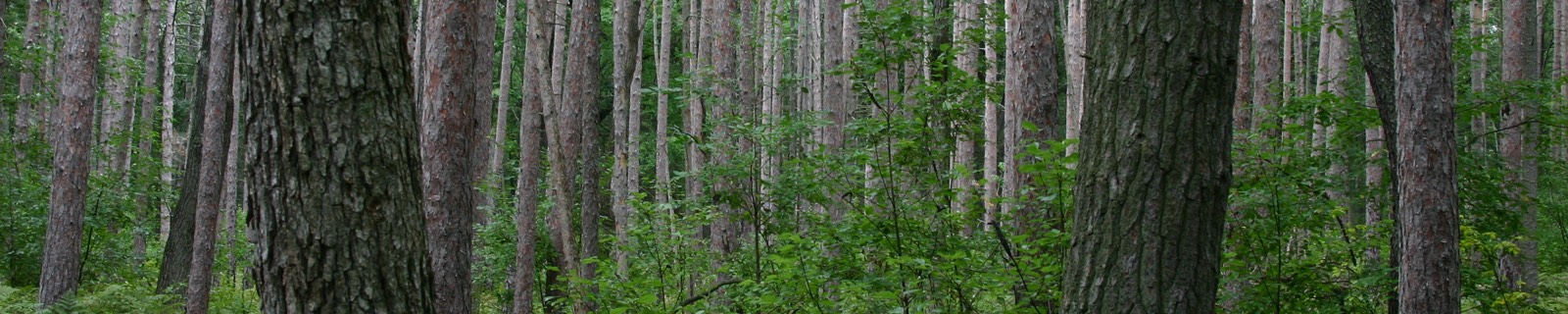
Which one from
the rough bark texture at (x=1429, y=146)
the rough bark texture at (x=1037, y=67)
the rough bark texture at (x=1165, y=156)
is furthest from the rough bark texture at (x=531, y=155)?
the rough bark texture at (x=1165, y=156)

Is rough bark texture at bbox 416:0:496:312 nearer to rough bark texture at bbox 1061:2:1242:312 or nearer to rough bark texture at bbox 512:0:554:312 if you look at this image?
rough bark texture at bbox 512:0:554:312

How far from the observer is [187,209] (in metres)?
11.5

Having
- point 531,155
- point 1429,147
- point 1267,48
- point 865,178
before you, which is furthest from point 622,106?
point 1429,147

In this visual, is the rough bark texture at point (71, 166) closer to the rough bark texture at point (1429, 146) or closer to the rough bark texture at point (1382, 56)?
the rough bark texture at point (1382, 56)

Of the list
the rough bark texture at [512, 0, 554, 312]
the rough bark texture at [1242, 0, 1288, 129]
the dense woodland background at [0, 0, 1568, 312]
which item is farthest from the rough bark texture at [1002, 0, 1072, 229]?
the rough bark texture at [1242, 0, 1288, 129]

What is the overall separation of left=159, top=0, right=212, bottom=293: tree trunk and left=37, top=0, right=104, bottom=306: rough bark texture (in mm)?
1051

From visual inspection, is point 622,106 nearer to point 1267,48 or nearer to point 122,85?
point 1267,48

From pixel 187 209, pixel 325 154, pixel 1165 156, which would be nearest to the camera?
pixel 325 154

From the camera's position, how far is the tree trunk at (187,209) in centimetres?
1133

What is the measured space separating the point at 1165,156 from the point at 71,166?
424 inches

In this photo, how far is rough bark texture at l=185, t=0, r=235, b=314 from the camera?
997cm

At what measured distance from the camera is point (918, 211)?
7086 millimetres

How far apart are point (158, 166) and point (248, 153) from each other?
45.0 ft

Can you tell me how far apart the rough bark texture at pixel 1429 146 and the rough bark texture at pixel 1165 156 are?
3303 millimetres
